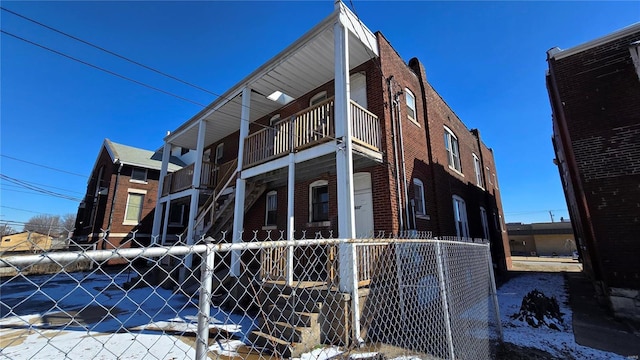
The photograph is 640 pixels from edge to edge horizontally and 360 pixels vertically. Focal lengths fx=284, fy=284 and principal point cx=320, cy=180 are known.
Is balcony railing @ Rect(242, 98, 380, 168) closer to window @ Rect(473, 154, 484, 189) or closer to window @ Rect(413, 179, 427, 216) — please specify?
window @ Rect(413, 179, 427, 216)

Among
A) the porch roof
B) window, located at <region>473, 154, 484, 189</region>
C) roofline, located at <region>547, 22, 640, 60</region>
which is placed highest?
roofline, located at <region>547, 22, 640, 60</region>

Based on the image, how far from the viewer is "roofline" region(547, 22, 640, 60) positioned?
8.69 m

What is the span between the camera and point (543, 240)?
3916 cm

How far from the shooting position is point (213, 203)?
11867 millimetres

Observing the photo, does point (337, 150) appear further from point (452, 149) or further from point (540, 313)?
point (452, 149)

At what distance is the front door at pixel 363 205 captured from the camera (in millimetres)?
9000

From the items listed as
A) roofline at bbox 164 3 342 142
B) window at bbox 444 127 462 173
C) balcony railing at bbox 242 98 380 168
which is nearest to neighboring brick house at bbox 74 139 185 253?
roofline at bbox 164 3 342 142

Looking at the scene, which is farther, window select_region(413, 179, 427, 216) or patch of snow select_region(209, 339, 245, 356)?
window select_region(413, 179, 427, 216)

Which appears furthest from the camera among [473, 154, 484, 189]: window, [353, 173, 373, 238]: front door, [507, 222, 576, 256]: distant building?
[507, 222, 576, 256]: distant building

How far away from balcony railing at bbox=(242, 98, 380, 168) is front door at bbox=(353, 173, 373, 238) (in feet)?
4.09

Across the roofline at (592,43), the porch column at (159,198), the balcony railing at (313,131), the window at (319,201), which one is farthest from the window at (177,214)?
the roofline at (592,43)

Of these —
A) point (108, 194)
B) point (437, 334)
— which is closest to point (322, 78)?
point (437, 334)

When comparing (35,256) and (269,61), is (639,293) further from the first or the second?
(269,61)

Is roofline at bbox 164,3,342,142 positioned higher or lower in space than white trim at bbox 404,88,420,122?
higher
